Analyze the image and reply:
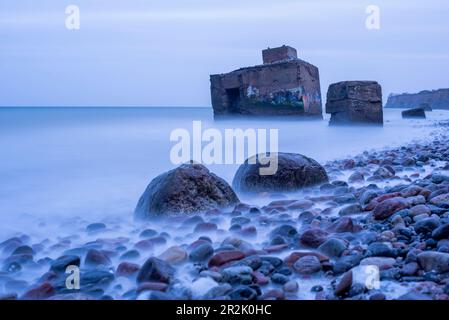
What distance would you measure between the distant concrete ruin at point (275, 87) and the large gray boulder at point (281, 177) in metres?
13.6

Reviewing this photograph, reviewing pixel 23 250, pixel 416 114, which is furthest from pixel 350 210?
pixel 416 114

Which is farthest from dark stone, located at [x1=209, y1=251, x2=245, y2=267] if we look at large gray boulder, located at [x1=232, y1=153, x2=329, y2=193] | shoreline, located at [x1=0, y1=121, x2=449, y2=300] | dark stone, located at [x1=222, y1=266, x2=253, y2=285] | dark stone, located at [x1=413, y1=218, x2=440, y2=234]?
large gray boulder, located at [x1=232, y1=153, x2=329, y2=193]

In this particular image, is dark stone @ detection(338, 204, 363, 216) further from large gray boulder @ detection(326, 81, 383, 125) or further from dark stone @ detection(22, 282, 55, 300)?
large gray boulder @ detection(326, 81, 383, 125)

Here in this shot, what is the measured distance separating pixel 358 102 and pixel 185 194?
12.2m

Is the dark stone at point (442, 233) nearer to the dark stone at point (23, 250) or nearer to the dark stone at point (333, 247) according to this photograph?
the dark stone at point (333, 247)

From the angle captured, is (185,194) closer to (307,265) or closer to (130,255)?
(130,255)

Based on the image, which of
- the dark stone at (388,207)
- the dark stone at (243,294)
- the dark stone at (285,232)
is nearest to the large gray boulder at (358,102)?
the dark stone at (388,207)

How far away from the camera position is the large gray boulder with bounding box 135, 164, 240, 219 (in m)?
2.85

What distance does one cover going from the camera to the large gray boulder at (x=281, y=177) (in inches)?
137

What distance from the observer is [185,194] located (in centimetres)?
289

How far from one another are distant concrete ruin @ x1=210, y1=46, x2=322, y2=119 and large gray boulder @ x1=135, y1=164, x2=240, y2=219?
14.4 metres
